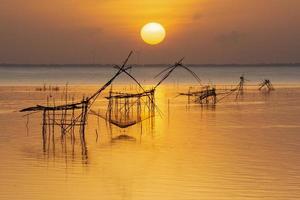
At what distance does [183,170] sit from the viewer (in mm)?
12469

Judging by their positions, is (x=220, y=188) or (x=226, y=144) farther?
(x=226, y=144)

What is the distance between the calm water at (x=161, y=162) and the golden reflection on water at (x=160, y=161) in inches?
0.6

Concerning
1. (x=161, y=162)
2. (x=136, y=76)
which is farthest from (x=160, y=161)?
(x=136, y=76)

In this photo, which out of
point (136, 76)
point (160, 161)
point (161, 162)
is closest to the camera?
point (161, 162)

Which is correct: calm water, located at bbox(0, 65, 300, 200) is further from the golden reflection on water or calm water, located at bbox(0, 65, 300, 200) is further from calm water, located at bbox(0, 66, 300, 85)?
calm water, located at bbox(0, 66, 300, 85)

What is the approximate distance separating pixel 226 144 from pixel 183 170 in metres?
4.03

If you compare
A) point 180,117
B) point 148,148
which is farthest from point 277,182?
point 180,117

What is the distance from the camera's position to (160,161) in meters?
13.8

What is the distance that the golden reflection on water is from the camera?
34.7 ft

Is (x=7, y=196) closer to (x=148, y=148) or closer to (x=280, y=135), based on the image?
(x=148, y=148)

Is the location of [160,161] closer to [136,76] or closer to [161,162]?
[161,162]

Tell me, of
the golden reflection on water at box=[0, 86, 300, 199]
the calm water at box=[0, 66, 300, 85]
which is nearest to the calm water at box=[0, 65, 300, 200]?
the golden reflection on water at box=[0, 86, 300, 199]

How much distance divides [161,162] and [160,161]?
150mm

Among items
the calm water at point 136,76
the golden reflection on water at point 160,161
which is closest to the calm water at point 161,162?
the golden reflection on water at point 160,161
